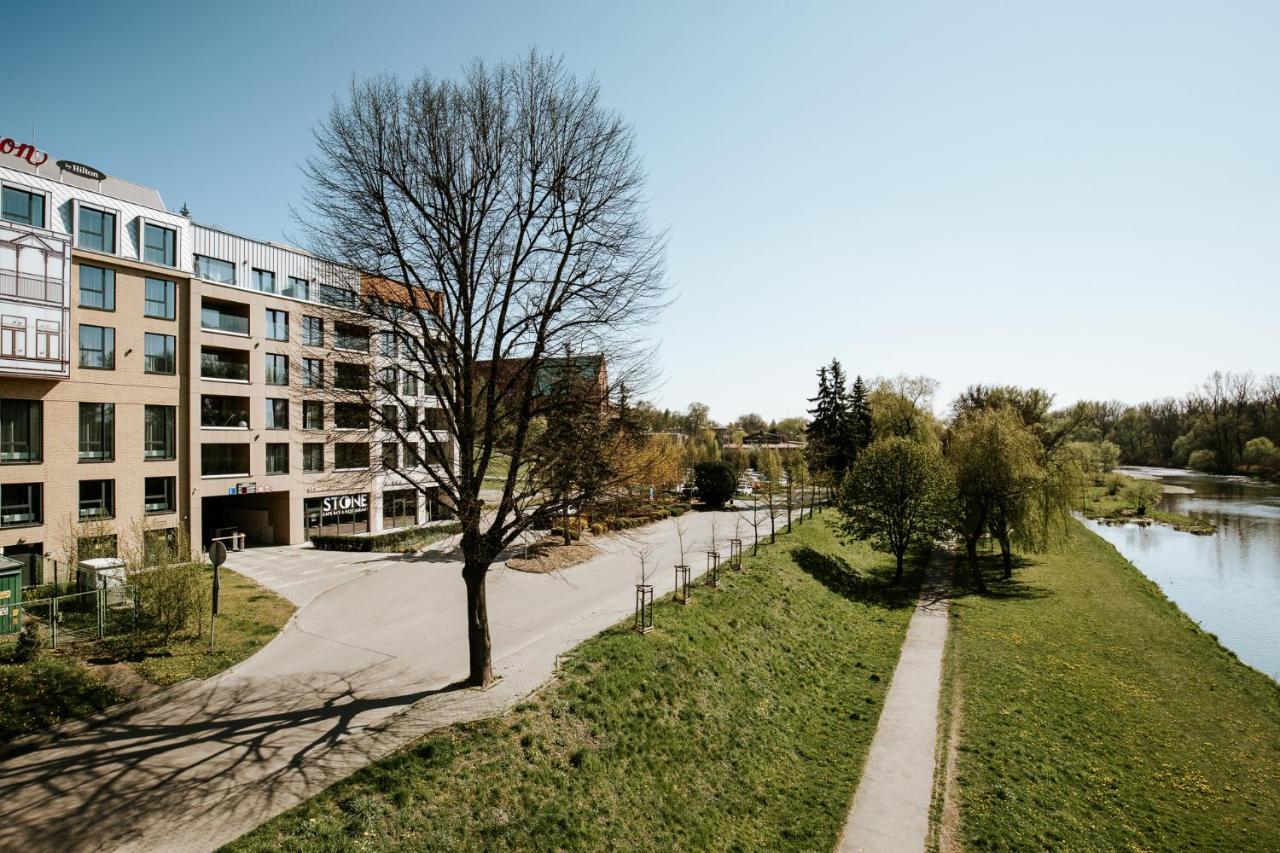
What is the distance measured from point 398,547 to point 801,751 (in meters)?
20.0

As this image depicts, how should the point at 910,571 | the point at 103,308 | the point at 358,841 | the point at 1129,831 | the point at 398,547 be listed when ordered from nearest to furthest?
the point at 358,841
the point at 1129,831
the point at 103,308
the point at 398,547
the point at 910,571

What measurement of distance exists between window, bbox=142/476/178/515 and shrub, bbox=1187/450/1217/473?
114 m

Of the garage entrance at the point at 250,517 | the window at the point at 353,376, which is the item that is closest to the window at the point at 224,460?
the garage entrance at the point at 250,517

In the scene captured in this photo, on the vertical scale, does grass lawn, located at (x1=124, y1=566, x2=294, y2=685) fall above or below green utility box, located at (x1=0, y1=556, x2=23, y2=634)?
below

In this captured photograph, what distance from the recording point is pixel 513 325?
459 inches

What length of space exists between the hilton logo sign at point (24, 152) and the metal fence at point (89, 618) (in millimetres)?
15721

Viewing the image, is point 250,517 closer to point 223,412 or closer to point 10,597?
point 223,412

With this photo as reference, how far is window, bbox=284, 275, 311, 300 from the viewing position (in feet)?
97.8

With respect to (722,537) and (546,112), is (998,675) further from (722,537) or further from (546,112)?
(546,112)

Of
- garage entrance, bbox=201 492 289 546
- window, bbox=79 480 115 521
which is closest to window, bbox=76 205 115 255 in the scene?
window, bbox=79 480 115 521

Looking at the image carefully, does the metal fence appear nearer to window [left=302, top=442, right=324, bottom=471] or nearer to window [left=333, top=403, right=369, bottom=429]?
window [left=333, top=403, right=369, bottom=429]

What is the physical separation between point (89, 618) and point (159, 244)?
17.0 metres

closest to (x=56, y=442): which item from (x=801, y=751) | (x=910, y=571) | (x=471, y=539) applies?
(x=471, y=539)

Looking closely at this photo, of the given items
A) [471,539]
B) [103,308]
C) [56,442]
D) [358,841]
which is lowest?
[358,841]
